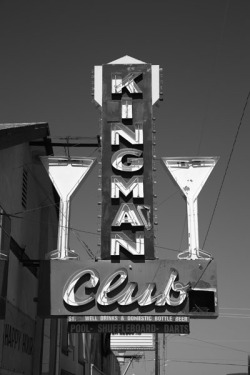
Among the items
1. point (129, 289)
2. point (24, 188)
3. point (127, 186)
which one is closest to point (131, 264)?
point (129, 289)

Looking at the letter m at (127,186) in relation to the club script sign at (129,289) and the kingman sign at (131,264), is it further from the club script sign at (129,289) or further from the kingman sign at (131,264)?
the club script sign at (129,289)

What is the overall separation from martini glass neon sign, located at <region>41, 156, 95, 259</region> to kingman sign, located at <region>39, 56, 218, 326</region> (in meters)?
0.04

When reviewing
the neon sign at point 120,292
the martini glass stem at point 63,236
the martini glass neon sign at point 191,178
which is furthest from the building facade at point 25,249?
the martini glass neon sign at point 191,178

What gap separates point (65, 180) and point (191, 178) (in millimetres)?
3645

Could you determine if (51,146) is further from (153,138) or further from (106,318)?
(106,318)

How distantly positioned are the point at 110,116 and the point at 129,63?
1930mm

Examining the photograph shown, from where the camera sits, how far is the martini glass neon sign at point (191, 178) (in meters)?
17.2

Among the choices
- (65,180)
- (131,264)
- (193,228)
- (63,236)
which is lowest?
(131,264)

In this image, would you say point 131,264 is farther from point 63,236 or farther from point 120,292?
point 63,236

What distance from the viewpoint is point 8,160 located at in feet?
50.0

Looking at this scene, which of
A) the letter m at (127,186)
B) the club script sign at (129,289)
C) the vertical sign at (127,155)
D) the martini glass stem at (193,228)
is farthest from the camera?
the letter m at (127,186)

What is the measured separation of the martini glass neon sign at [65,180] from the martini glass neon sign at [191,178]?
2.46m

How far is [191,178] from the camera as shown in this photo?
58.5ft

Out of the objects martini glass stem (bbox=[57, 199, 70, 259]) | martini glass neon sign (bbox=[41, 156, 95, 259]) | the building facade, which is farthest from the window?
martini glass stem (bbox=[57, 199, 70, 259])
